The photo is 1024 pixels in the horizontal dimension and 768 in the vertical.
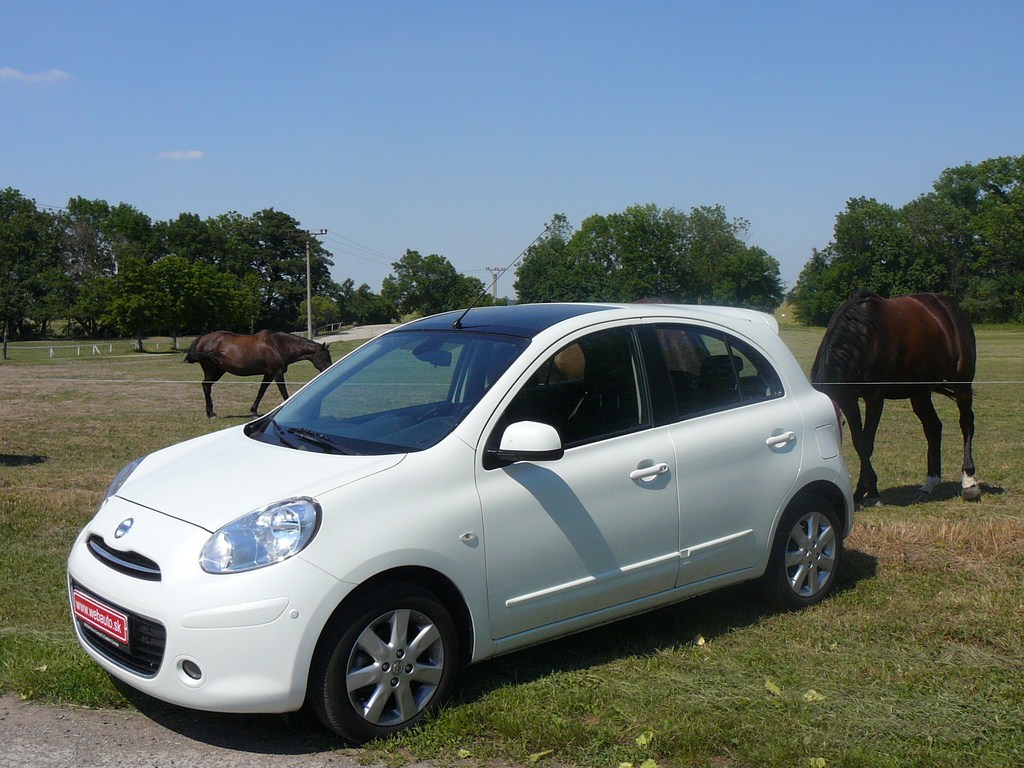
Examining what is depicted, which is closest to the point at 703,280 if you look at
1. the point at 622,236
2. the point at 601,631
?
the point at 622,236

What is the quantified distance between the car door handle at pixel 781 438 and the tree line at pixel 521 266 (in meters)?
19.6

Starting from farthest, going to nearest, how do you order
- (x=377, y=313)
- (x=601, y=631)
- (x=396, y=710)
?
(x=377, y=313), (x=601, y=631), (x=396, y=710)

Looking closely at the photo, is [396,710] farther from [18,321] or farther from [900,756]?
[18,321]

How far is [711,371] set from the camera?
5.56m

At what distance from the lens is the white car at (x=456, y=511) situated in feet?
12.8

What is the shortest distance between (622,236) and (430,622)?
76.1m

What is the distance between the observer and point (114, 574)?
4.18 m

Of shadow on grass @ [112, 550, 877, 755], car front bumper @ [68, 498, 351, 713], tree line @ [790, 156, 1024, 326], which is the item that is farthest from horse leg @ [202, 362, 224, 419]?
tree line @ [790, 156, 1024, 326]

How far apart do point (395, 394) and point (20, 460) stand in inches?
410

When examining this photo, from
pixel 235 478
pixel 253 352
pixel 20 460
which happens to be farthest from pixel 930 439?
pixel 253 352

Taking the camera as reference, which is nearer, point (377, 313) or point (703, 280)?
point (703, 280)

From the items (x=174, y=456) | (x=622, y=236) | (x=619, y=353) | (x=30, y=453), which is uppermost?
(x=622, y=236)

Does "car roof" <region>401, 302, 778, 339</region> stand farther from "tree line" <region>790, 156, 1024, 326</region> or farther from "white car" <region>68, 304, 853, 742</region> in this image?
"tree line" <region>790, 156, 1024, 326</region>

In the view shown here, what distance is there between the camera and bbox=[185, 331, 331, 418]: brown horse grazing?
23406 mm
